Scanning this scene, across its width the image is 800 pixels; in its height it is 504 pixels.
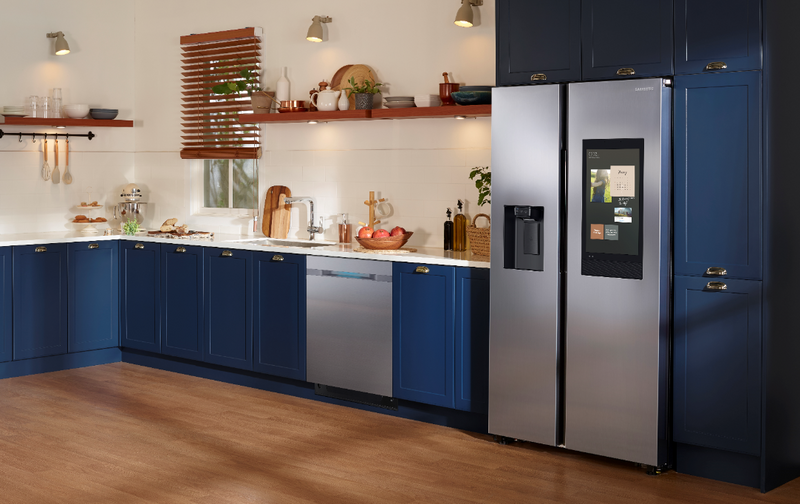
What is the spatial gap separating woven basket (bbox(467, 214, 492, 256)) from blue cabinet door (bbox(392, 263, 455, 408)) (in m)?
0.26

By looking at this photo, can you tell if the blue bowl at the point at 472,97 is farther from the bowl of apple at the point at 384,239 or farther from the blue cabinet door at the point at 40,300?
the blue cabinet door at the point at 40,300

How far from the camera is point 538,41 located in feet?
13.3

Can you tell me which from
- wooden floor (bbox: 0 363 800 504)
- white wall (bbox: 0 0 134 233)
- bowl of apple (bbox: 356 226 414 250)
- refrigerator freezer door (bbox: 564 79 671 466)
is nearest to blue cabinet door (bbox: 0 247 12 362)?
wooden floor (bbox: 0 363 800 504)

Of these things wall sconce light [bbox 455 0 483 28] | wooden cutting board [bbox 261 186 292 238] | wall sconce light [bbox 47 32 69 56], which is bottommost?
wooden cutting board [bbox 261 186 292 238]

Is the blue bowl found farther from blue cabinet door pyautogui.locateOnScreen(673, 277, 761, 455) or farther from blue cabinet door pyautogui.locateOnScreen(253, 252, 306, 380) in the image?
blue cabinet door pyautogui.locateOnScreen(673, 277, 761, 455)

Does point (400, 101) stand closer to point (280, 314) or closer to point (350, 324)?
point (350, 324)

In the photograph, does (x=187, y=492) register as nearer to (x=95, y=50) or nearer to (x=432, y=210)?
(x=432, y=210)

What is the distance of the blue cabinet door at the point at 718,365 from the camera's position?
3.60 meters

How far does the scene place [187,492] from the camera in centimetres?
359

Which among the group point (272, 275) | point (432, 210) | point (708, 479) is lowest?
point (708, 479)

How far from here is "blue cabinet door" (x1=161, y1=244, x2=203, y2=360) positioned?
5.61 metres

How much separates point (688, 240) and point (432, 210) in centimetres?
180

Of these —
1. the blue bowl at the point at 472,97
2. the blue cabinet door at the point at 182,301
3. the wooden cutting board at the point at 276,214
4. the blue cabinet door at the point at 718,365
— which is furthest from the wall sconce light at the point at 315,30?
the blue cabinet door at the point at 718,365

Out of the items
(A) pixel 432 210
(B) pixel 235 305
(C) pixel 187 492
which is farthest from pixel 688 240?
(B) pixel 235 305
